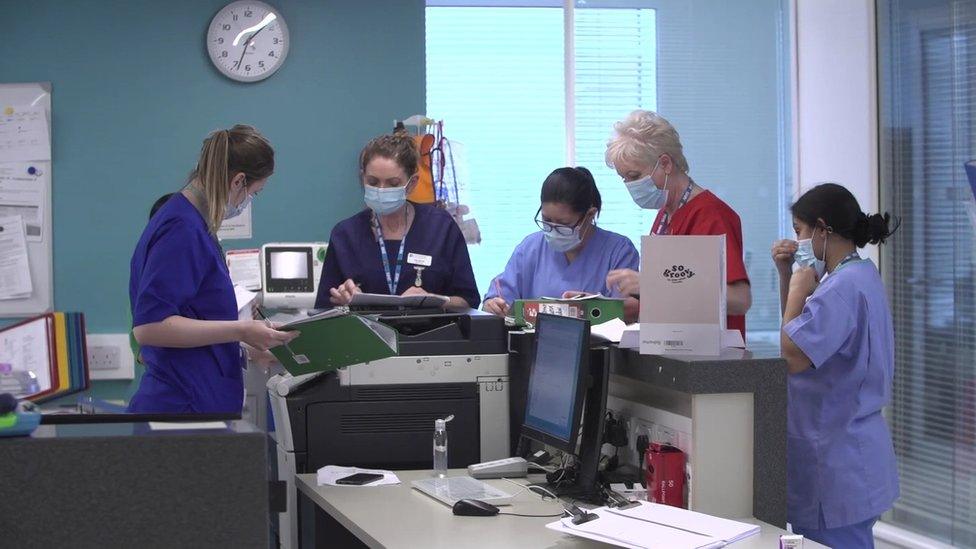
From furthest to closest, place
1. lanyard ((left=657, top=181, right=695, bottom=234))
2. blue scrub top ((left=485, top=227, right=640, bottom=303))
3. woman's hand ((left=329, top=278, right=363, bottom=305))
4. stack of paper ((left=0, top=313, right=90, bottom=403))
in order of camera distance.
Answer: stack of paper ((left=0, top=313, right=90, bottom=403))
blue scrub top ((left=485, top=227, right=640, bottom=303))
woman's hand ((left=329, top=278, right=363, bottom=305))
lanyard ((left=657, top=181, right=695, bottom=234))

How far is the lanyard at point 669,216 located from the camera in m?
3.13

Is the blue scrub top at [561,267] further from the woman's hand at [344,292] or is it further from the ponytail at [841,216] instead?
the ponytail at [841,216]

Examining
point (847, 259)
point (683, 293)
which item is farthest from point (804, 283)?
point (683, 293)

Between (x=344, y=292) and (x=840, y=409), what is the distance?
1.49 meters

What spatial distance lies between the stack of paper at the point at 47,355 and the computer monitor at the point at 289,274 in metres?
0.76

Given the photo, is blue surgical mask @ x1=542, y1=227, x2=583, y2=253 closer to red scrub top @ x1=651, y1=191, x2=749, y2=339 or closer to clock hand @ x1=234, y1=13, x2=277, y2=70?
red scrub top @ x1=651, y1=191, x2=749, y2=339

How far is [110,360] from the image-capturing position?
4.64m

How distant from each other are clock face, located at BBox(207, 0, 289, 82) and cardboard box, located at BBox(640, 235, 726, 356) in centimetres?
297

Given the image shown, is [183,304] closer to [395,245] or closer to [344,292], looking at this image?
[344,292]

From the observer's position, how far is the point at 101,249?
4.70 metres

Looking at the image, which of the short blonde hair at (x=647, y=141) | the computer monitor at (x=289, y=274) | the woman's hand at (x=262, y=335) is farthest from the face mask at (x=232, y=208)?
the computer monitor at (x=289, y=274)

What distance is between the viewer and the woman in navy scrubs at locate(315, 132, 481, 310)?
11.2 feet

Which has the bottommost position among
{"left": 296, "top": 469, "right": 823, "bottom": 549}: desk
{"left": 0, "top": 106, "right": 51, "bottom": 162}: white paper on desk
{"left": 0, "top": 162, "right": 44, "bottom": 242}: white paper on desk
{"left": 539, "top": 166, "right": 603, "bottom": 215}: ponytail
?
{"left": 296, "top": 469, "right": 823, "bottom": 549}: desk

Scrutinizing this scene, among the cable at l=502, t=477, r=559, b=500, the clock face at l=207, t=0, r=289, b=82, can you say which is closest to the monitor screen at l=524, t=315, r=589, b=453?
the cable at l=502, t=477, r=559, b=500
